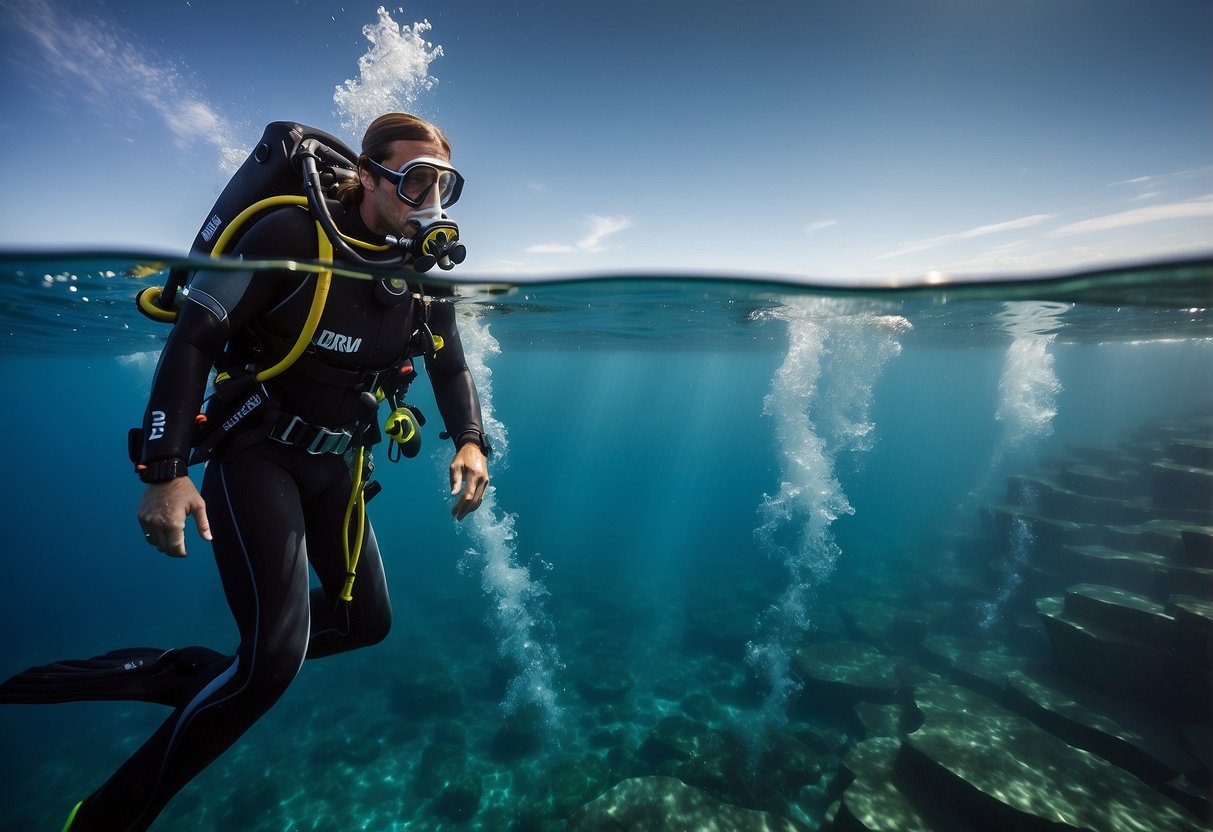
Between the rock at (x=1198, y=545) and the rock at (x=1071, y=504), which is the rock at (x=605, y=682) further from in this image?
the rock at (x=1071, y=504)

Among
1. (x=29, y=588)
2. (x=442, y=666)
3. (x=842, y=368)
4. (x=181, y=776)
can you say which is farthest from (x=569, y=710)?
(x=29, y=588)

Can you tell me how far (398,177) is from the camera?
300 centimetres

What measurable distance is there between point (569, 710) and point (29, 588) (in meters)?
42.4

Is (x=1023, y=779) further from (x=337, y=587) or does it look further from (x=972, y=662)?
(x=337, y=587)

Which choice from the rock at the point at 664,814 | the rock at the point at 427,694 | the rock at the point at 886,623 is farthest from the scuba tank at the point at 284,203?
the rock at the point at 886,623

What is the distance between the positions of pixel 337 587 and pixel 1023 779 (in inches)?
434

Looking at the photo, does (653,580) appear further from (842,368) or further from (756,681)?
(842,368)

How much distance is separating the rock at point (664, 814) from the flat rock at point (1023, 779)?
2.70 m

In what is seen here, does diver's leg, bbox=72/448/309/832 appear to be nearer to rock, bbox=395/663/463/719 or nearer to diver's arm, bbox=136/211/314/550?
diver's arm, bbox=136/211/314/550

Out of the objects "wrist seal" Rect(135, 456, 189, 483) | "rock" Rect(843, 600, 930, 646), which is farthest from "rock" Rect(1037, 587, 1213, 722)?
"wrist seal" Rect(135, 456, 189, 483)

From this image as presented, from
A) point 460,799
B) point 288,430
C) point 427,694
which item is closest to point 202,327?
point 288,430

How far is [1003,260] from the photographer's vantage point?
21.9 ft

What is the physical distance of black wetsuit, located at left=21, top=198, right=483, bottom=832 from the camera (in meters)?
2.49

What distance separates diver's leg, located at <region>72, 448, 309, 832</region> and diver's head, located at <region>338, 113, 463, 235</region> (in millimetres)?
1675
